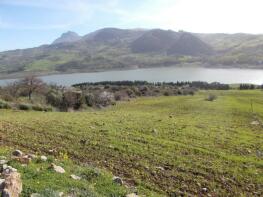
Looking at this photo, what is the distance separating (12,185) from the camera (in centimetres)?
796

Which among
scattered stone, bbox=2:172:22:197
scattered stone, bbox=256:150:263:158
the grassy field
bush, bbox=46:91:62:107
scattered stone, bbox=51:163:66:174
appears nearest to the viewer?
scattered stone, bbox=2:172:22:197

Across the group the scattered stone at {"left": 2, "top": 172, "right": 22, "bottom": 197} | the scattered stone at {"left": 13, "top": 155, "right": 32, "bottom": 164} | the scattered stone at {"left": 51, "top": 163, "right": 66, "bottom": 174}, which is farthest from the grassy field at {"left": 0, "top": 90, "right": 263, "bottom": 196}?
the scattered stone at {"left": 13, "top": 155, "right": 32, "bottom": 164}

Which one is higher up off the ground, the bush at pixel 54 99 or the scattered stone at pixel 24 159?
the scattered stone at pixel 24 159

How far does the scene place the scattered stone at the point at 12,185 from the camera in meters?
7.63

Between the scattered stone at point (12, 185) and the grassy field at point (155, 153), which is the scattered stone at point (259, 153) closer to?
the grassy field at point (155, 153)

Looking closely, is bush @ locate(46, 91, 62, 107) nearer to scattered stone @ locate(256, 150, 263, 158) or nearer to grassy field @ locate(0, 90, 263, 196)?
grassy field @ locate(0, 90, 263, 196)

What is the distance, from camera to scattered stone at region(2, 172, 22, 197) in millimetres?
7632

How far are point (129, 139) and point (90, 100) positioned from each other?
36237 millimetres

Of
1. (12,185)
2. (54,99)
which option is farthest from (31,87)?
(12,185)

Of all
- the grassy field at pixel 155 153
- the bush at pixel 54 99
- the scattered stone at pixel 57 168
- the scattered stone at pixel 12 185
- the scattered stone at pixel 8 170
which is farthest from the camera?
the bush at pixel 54 99

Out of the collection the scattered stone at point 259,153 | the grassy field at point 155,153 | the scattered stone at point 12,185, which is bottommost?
the scattered stone at point 259,153

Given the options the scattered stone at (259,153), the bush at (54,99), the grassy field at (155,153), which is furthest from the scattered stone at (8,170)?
the bush at (54,99)

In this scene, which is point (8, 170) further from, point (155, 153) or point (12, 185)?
point (155, 153)

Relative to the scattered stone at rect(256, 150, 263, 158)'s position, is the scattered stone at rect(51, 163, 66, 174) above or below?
above
